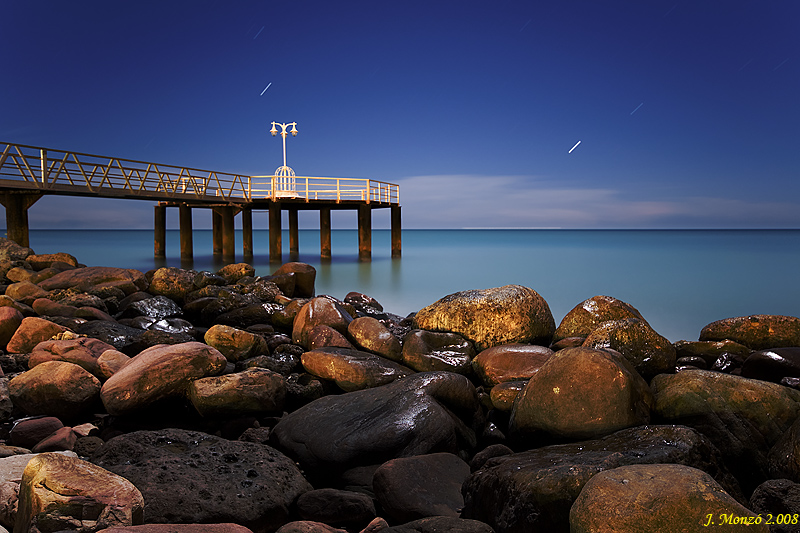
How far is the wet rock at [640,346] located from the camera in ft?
20.5

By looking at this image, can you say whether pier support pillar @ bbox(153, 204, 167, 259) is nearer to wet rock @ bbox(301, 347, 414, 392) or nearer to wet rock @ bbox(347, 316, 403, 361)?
wet rock @ bbox(347, 316, 403, 361)

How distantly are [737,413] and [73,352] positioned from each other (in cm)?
734

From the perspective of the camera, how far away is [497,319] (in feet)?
25.1

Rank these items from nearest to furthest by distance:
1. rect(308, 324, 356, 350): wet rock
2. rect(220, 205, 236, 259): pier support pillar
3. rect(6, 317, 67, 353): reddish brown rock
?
rect(6, 317, 67, 353): reddish brown rock
rect(308, 324, 356, 350): wet rock
rect(220, 205, 236, 259): pier support pillar

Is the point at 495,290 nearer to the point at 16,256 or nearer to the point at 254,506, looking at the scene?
the point at 254,506

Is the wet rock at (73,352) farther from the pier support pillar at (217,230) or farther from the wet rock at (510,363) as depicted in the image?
the pier support pillar at (217,230)

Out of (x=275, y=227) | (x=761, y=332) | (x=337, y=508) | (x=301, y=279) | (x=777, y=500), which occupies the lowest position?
(x=337, y=508)

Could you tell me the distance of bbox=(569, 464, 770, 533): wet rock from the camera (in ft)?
8.32

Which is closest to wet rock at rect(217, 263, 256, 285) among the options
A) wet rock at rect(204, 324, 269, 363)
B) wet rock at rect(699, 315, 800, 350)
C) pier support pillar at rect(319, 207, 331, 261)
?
wet rock at rect(204, 324, 269, 363)

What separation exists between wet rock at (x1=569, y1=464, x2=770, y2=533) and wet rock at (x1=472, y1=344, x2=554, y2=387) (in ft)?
11.3

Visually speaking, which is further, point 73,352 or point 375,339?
point 375,339

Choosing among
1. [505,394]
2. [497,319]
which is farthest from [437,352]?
[505,394]

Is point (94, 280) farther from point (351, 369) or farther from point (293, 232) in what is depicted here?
point (293, 232)

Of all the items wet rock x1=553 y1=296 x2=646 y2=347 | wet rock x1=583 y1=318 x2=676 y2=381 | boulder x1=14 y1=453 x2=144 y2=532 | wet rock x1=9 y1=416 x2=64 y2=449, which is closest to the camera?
boulder x1=14 y1=453 x2=144 y2=532
